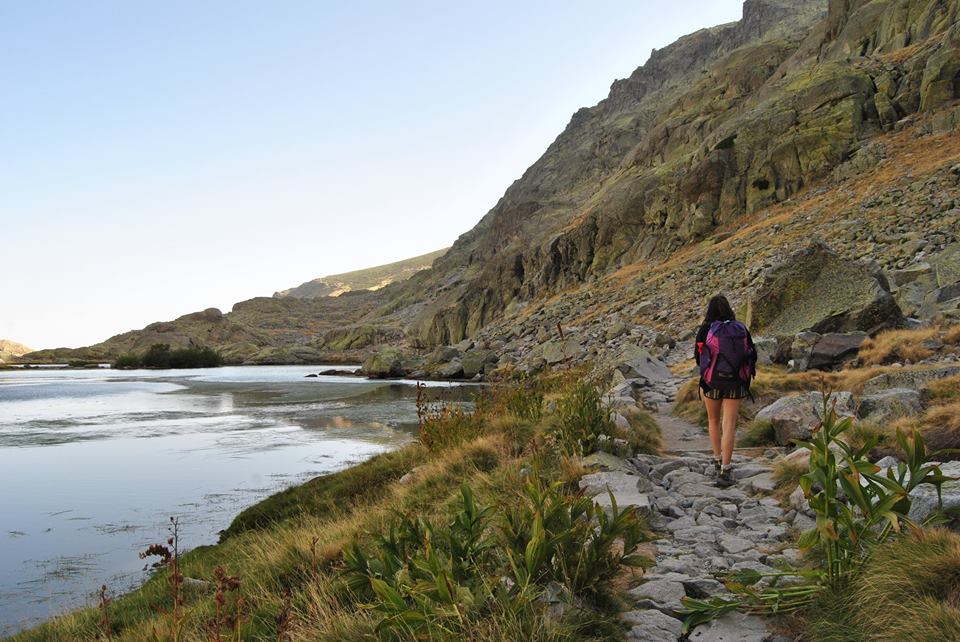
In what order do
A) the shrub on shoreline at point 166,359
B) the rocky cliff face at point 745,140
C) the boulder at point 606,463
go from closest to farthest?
the boulder at point 606,463
the rocky cliff face at point 745,140
the shrub on shoreline at point 166,359

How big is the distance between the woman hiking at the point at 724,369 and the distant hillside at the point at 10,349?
183 m

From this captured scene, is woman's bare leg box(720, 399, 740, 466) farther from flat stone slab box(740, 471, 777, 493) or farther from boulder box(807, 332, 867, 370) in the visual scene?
boulder box(807, 332, 867, 370)

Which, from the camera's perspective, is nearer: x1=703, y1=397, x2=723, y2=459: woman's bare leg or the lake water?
x1=703, y1=397, x2=723, y2=459: woman's bare leg

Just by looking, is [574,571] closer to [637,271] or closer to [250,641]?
[250,641]

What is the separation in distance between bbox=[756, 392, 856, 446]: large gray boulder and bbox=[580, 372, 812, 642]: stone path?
483 millimetres

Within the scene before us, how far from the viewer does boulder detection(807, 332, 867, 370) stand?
12.0m

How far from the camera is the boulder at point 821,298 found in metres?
13.8

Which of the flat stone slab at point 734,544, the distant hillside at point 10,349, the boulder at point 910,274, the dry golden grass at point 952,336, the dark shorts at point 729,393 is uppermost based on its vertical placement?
the distant hillside at point 10,349

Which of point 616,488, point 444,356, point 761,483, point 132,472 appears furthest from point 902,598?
point 444,356

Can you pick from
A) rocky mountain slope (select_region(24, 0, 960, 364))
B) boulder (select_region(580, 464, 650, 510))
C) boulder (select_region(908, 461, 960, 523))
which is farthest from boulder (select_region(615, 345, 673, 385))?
boulder (select_region(908, 461, 960, 523))

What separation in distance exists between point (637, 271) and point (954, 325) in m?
37.6

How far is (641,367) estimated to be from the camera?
1766 centimetres

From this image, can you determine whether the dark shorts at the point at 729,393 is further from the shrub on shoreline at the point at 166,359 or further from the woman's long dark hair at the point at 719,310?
the shrub on shoreline at the point at 166,359

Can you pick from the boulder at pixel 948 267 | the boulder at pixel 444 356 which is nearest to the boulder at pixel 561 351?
the boulder at pixel 444 356
